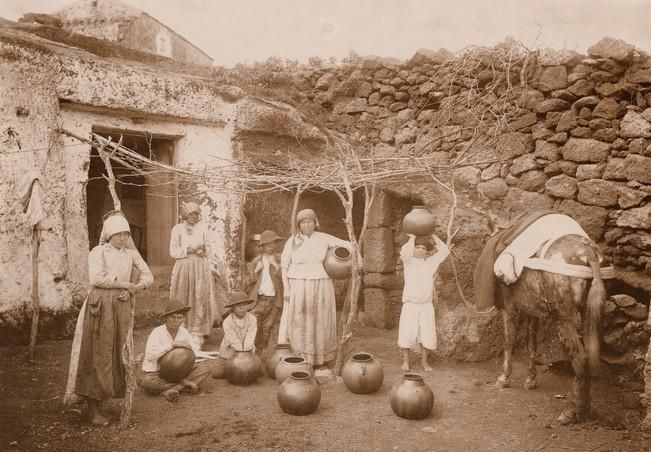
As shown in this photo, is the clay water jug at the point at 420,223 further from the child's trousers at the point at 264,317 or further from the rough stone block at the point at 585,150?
the rough stone block at the point at 585,150

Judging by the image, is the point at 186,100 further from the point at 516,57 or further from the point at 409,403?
the point at 409,403

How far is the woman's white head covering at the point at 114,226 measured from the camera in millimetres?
4926

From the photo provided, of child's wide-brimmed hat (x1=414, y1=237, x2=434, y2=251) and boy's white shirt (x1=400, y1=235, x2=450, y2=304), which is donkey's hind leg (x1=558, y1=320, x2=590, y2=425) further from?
child's wide-brimmed hat (x1=414, y1=237, x2=434, y2=251)

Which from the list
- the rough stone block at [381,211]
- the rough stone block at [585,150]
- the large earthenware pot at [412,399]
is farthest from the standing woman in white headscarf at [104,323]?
the rough stone block at [585,150]

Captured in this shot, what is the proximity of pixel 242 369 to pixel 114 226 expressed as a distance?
1966mm

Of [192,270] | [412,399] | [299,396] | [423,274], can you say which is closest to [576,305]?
[412,399]

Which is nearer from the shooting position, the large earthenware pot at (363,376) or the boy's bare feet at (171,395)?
the boy's bare feet at (171,395)

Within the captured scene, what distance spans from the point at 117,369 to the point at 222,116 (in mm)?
4485

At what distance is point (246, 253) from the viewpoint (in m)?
8.68

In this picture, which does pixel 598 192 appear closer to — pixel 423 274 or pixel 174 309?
pixel 423 274

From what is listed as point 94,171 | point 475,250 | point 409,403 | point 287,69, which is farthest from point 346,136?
point 409,403

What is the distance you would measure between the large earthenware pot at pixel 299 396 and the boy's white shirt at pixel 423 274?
5.83 feet

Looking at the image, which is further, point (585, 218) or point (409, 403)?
point (585, 218)

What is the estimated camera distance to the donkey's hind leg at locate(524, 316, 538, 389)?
5.94 m
